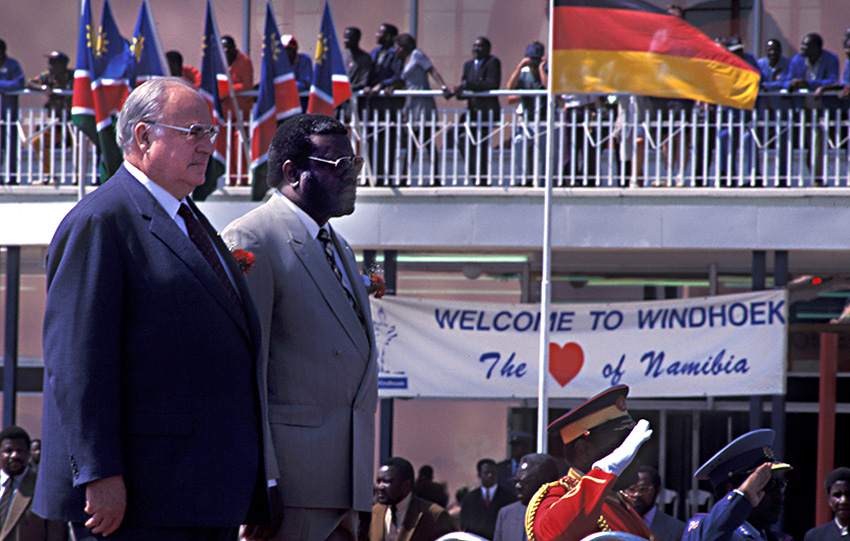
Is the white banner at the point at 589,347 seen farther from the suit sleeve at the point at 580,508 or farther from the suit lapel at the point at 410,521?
the suit sleeve at the point at 580,508

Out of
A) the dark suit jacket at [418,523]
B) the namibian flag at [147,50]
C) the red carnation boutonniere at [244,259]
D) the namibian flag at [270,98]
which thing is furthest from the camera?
the namibian flag at [270,98]

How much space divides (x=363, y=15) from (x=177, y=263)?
1293 cm

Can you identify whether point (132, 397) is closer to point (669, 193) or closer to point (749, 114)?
point (669, 193)

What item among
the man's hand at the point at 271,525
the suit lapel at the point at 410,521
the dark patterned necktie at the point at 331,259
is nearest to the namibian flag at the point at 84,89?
the suit lapel at the point at 410,521

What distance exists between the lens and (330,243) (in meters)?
4.19

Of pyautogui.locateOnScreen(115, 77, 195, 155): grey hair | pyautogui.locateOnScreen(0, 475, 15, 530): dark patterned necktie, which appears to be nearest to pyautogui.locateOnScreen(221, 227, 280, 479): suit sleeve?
pyautogui.locateOnScreen(115, 77, 195, 155): grey hair

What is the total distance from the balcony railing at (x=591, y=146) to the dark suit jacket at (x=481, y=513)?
3369mm

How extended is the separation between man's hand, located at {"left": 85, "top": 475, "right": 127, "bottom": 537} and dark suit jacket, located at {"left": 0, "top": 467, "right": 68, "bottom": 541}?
7.25 metres

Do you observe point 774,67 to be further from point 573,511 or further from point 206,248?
point 206,248

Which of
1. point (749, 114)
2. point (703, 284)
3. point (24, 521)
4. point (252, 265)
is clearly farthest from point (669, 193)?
point (252, 265)

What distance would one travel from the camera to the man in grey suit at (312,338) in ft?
12.5

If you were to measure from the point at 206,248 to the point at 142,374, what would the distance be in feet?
1.38

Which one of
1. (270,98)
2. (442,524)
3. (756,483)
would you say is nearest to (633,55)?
(270,98)

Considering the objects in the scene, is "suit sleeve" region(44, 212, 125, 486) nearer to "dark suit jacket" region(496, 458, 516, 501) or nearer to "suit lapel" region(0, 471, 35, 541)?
"suit lapel" region(0, 471, 35, 541)
